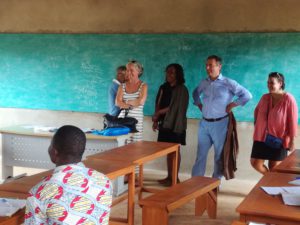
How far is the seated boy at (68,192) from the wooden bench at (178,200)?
121 cm

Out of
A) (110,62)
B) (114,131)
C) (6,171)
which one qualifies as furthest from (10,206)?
(110,62)

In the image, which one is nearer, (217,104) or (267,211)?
(267,211)

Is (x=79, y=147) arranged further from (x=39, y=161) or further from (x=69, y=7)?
(x=69, y=7)

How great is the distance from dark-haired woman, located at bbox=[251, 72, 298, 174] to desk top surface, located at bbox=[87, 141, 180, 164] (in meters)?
0.98

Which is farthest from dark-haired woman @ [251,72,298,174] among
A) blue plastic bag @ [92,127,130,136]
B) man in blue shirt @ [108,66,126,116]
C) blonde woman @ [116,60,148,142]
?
man in blue shirt @ [108,66,126,116]

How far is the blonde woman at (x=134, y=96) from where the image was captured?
5419mm

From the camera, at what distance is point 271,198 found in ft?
8.65

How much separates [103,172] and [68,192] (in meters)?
1.26

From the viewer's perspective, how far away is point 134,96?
545 cm

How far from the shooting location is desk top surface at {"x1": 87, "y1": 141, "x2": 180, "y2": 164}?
392 cm

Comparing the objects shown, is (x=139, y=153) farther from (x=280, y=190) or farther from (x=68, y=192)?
(x=68, y=192)

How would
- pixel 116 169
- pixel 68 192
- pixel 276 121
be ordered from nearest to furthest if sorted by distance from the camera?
pixel 68 192 < pixel 116 169 < pixel 276 121

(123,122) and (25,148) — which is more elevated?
(123,122)

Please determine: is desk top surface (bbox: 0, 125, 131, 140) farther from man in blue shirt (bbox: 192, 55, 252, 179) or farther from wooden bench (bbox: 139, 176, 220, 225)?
wooden bench (bbox: 139, 176, 220, 225)
